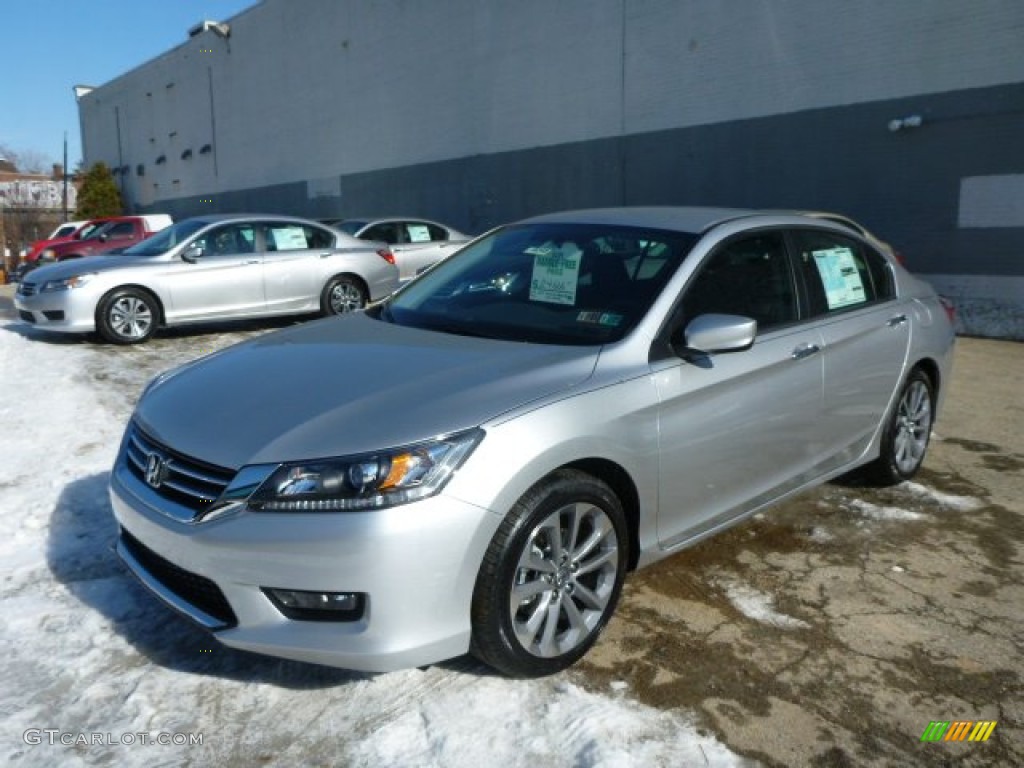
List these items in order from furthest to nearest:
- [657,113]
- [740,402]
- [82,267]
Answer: [657,113], [82,267], [740,402]

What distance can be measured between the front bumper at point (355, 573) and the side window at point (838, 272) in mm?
2331

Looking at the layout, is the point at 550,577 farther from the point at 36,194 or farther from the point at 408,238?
the point at 36,194

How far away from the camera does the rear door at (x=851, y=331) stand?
13.6ft

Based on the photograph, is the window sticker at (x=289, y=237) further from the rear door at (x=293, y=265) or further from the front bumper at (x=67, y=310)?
the front bumper at (x=67, y=310)

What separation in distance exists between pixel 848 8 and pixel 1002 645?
11.5 m

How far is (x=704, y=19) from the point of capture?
1448 cm

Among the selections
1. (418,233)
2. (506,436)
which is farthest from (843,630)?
(418,233)

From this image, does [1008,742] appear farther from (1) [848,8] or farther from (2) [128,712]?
(1) [848,8]

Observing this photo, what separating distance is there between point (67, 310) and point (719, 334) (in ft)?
27.7

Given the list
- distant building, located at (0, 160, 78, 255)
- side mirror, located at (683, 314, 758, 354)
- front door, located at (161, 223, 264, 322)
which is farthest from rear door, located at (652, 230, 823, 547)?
distant building, located at (0, 160, 78, 255)

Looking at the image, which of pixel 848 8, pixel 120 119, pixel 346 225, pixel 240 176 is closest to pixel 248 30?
pixel 240 176

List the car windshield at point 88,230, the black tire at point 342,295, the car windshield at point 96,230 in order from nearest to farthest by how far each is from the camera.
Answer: the black tire at point 342,295 < the car windshield at point 96,230 < the car windshield at point 88,230

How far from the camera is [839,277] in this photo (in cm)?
441

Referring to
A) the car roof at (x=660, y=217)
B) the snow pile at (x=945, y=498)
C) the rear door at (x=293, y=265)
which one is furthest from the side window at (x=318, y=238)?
the snow pile at (x=945, y=498)
